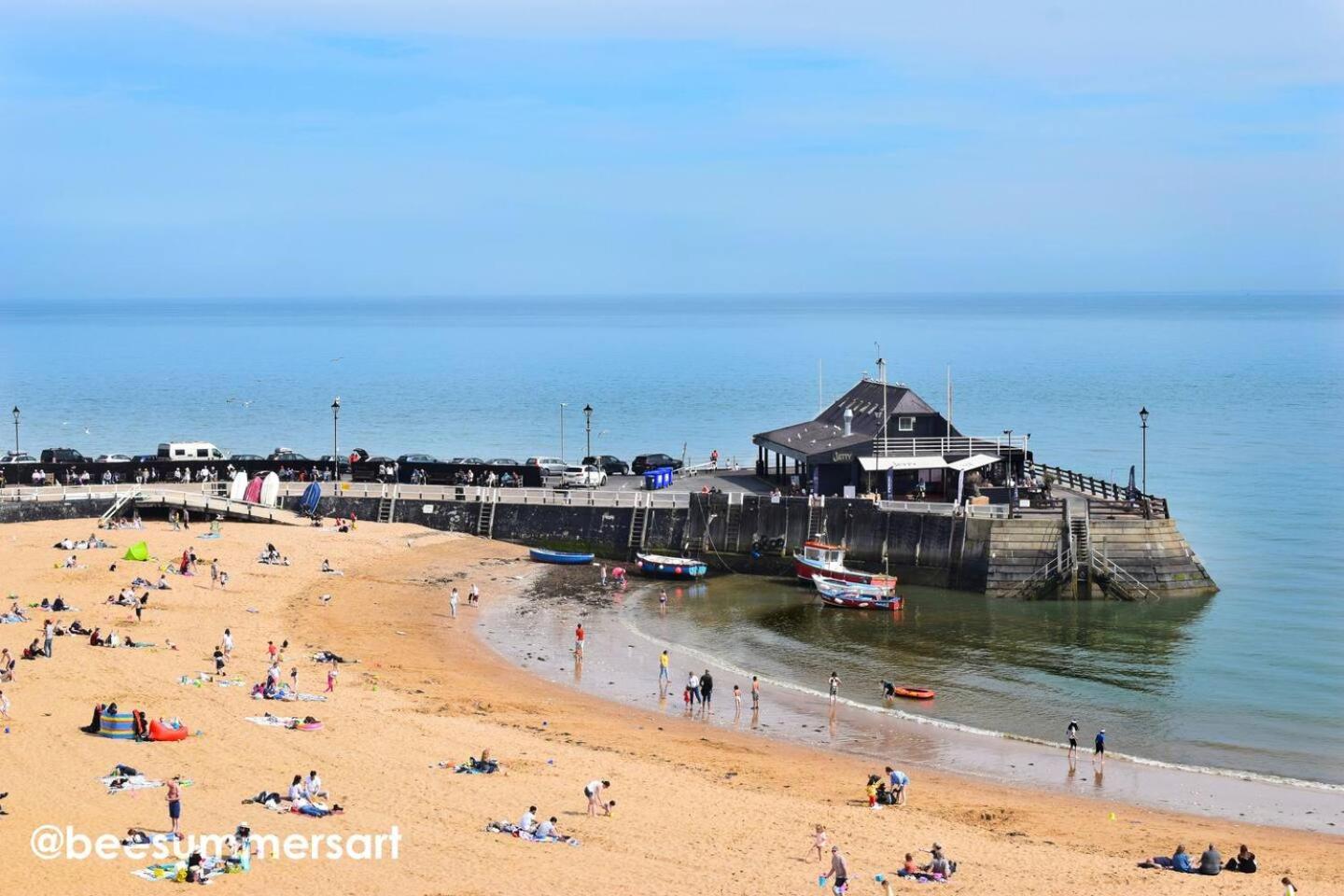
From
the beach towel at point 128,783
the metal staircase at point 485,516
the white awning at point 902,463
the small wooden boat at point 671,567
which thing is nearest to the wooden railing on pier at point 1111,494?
the white awning at point 902,463

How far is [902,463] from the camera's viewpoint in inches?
2559

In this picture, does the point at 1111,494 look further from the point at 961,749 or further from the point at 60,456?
the point at 60,456

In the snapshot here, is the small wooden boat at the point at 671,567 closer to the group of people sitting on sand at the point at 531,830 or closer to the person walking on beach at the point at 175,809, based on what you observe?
the group of people sitting on sand at the point at 531,830

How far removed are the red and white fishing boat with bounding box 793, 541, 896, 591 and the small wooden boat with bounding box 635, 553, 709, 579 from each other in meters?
4.16

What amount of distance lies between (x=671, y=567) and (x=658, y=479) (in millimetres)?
8654

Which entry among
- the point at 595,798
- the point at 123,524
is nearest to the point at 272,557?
the point at 123,524

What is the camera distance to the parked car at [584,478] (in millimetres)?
71625

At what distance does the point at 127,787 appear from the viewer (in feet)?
102

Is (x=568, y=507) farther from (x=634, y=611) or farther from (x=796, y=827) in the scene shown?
(x=796, y=827)

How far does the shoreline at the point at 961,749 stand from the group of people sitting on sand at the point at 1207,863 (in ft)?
14.6

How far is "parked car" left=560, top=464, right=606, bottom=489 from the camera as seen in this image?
7162cm

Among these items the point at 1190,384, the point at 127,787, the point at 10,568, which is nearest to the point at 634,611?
the point at 10,568

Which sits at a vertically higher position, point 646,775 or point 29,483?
point 29,483

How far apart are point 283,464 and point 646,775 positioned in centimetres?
4365
